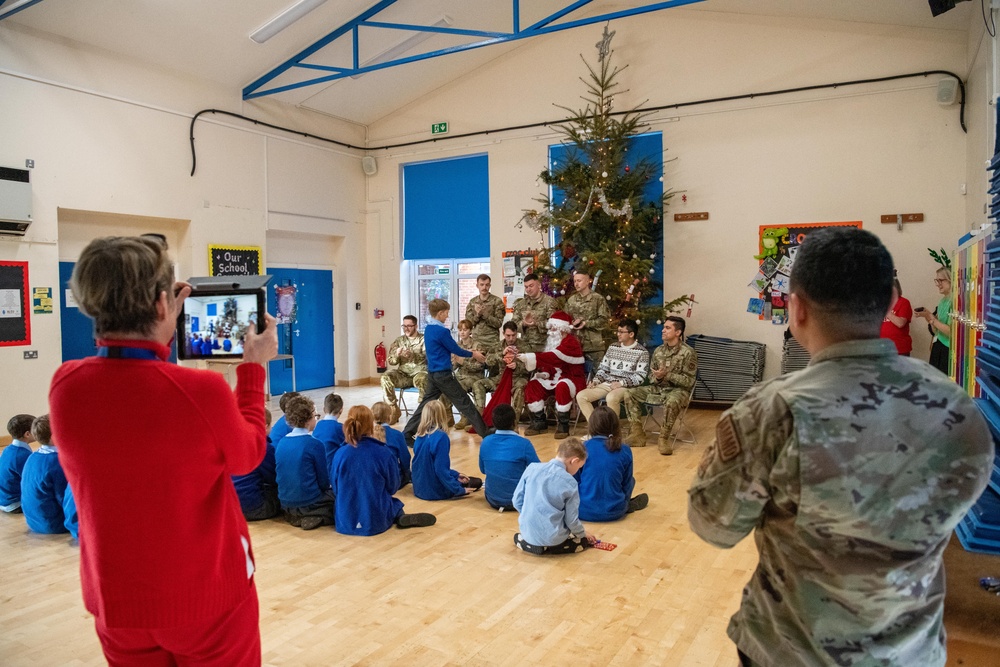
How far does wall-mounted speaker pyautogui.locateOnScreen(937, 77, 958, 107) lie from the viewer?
754 cm

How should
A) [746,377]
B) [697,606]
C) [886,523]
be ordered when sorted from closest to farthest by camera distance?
[886,523]
[697,606]
[746,377]

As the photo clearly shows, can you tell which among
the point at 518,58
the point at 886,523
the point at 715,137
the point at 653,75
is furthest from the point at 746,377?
the point at 886,523

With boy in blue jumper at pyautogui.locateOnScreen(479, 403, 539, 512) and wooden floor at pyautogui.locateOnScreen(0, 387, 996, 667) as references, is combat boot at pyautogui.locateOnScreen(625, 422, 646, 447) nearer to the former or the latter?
wooden floor at pyautogui.locateOnScreen(0, 387, 996, 667)

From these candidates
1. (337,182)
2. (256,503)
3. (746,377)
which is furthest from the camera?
(337,182)

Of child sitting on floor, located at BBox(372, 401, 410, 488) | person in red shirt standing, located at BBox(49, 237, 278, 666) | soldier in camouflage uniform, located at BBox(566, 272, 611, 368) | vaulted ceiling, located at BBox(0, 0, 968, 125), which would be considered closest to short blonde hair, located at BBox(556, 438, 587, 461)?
child sitting on floor, located at BBox(372, 401, 410, 488)

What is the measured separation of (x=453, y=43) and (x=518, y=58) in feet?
3.51

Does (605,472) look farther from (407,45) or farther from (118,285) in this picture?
(407,45)

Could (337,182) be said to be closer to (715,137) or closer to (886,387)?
(715,137)

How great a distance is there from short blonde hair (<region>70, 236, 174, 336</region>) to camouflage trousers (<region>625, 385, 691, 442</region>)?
574cm

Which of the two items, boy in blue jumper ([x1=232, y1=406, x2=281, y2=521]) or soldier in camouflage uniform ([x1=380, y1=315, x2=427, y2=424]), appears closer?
boy in blue jumper ([x1=232, y1=406, x2=281, y2=521])

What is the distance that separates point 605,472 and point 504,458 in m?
0.69

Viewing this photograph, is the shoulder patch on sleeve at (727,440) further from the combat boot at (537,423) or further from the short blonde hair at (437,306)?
the combat boot at (537,423)

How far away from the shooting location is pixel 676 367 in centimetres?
688

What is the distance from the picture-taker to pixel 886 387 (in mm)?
1182
